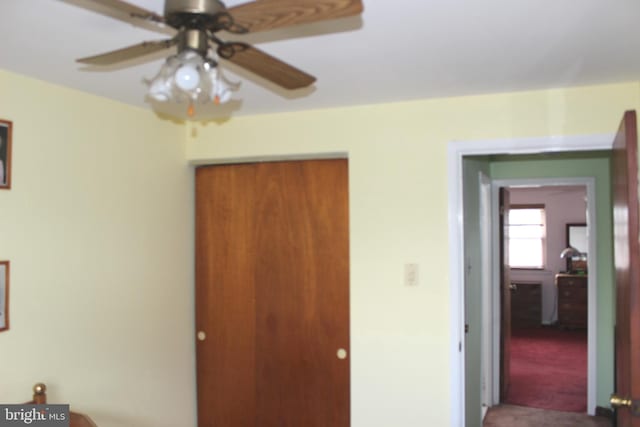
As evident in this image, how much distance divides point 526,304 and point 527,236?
1.04 meters

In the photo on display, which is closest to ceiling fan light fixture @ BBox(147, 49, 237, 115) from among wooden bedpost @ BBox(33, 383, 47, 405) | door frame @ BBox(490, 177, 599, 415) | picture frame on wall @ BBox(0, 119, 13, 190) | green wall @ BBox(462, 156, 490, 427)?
picture frame on wall @ BBox(0, 119, 13, 190)

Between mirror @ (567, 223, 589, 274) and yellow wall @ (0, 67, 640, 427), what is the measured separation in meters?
Result: 5.44

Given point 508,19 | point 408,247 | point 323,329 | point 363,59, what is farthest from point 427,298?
point 508,19

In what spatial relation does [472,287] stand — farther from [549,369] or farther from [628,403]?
[549,369]

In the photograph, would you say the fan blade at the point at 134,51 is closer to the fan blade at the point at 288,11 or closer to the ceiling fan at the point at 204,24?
the ceiling fan at the point at 204,24

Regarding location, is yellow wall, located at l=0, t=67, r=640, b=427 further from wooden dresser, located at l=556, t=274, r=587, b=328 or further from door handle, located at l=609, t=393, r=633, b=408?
wooden dresser, located at l=556, t=274, r=587, b=328

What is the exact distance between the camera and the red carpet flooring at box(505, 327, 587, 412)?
4.43m

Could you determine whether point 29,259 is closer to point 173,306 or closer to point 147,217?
point 147,217

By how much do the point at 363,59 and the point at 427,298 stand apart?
1.28 meters

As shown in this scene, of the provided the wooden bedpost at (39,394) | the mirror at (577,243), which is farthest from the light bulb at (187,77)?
the mirror at (577,243)

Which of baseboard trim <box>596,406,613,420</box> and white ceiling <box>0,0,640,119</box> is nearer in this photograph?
white ceiling <box>0,0,640,119</box>

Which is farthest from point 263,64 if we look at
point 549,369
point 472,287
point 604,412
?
point 549,369

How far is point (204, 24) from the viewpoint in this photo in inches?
44.4

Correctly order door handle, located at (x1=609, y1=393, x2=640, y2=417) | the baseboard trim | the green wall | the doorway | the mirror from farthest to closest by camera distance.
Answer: the mirror < the doorway < the baseboard trim < the green wall < door handle, located at (x1=609, y1=393, x2=640, y2=417)
